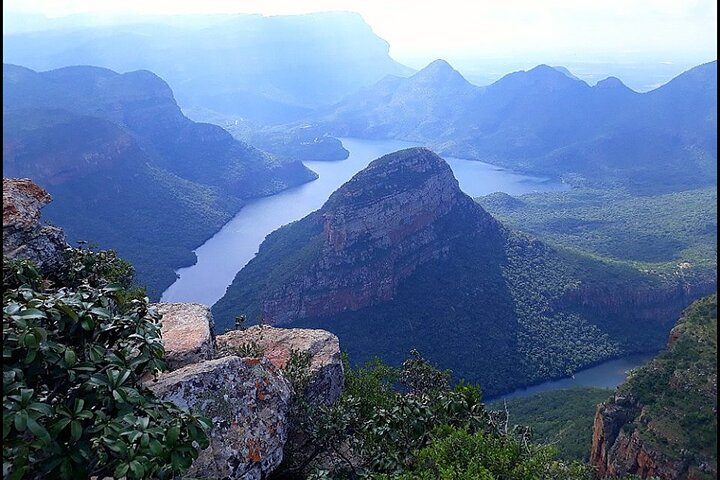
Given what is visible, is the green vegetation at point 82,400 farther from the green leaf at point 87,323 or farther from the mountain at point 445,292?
the mountain at point 445,292

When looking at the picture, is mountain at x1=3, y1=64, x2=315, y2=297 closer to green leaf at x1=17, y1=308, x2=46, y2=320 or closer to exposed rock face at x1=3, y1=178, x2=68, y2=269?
exposed rock face at x1=3, y1=178, x2=68, y2=269

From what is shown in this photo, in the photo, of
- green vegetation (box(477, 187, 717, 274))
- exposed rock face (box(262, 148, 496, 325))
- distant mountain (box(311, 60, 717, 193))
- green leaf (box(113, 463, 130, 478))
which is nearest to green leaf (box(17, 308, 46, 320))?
green leaf (box(113, 463, 130, 478))

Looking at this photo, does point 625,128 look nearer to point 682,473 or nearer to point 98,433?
point 682,473

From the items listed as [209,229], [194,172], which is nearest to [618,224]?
[209,229]

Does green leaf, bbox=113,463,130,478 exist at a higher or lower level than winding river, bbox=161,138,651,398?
higher

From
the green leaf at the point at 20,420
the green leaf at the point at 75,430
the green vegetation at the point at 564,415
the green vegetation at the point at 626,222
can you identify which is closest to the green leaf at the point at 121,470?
the green leaf at the point at 75,430
